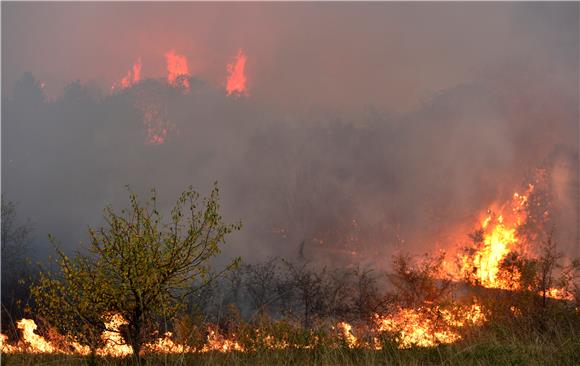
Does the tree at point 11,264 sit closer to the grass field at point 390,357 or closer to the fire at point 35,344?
the fire at point 35,344

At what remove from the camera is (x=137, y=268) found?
54.0 feet

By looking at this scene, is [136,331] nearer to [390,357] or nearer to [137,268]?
[137,268]

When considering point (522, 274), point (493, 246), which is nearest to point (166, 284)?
point (522, 274)

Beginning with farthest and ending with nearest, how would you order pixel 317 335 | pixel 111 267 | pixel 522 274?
1. pixel 522 274
2. pixel 111 267
3. pixel 317 335

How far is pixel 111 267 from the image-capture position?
16781 mm

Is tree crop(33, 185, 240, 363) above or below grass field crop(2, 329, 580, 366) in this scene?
above

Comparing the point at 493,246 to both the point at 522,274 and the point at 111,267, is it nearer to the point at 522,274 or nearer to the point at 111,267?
the point at 522,274

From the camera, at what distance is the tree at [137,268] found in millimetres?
16469

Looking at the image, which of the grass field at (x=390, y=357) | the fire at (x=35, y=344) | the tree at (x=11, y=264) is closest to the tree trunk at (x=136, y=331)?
the grass field at (x=390, y=357)

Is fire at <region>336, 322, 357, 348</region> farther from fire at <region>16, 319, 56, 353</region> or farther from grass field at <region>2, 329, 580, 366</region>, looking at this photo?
fire at <region>16, 319, 56, 353</region>

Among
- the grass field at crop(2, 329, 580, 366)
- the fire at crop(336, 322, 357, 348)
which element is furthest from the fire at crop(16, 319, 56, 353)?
the fire at crop(336, 322, 357, 348)

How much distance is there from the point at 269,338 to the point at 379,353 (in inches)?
120

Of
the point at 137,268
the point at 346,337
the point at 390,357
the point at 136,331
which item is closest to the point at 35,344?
the point at 136,331

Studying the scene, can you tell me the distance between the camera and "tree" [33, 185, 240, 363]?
16469 mm
